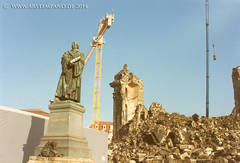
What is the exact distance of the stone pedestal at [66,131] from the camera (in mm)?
7391

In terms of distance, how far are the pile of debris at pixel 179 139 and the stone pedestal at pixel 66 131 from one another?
16.0m

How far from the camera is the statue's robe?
8.29 m

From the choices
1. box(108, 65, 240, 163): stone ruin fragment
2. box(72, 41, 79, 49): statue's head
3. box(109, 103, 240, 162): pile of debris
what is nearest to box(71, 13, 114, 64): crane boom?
box(108, 65, 240, 163): stone ruin fragment

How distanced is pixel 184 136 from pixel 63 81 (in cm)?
2129

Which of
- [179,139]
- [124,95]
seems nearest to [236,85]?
[179,139]

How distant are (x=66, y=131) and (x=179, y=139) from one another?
21.0 metres

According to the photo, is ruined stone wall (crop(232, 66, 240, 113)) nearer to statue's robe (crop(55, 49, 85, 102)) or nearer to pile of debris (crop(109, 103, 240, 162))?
pile of debris (crop(109, 103, 240, 162))

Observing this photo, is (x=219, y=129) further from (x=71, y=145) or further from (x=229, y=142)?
(x=71, y=145)

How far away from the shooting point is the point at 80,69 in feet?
28.4

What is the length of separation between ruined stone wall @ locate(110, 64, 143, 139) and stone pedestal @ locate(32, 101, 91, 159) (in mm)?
29311

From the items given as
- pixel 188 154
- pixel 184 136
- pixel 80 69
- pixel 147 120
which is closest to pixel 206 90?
pixel 147 120

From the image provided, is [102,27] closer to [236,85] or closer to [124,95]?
[124,95]

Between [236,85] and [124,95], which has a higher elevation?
[236,85]

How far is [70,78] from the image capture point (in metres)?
8.51
